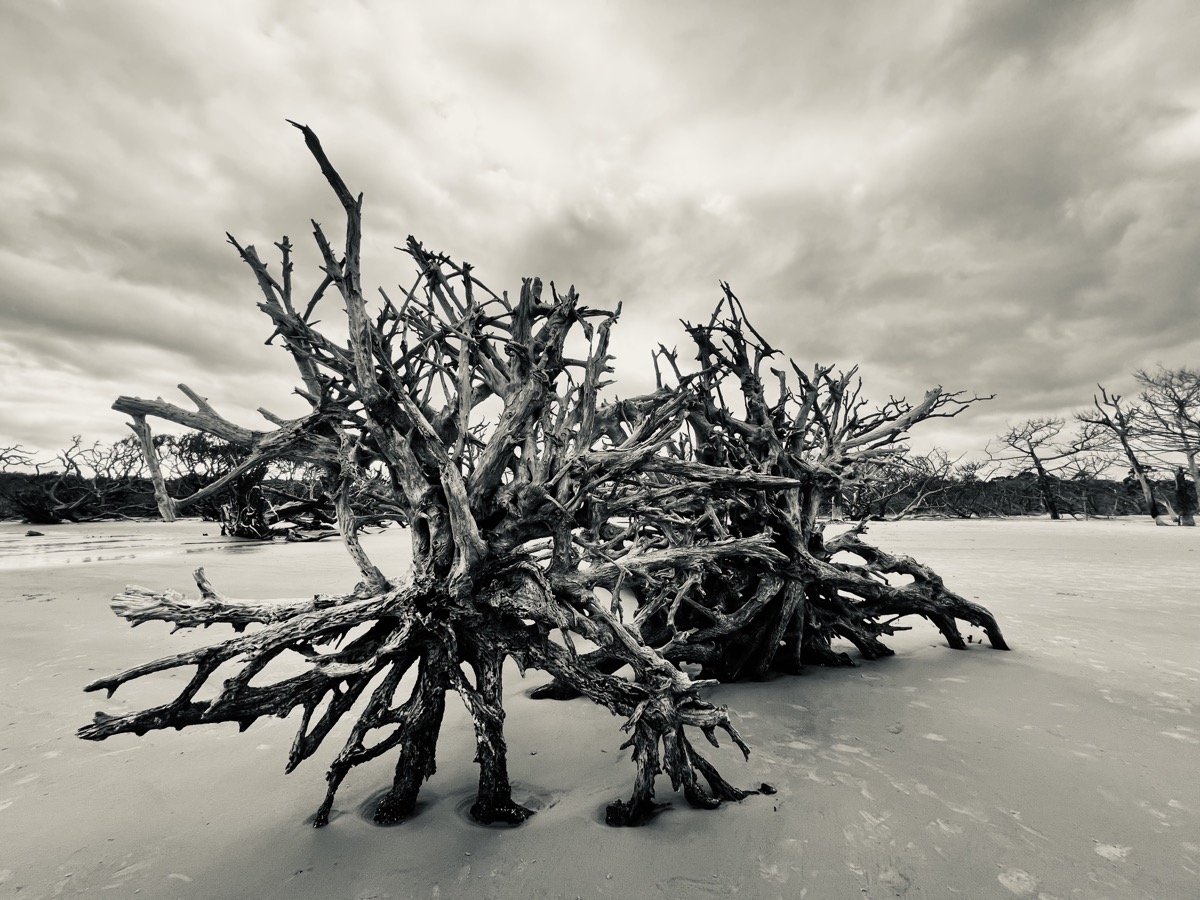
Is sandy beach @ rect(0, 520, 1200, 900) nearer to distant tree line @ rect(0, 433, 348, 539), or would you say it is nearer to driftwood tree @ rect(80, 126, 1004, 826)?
driftwood tree @ rect(80, 126, 1004, 826)

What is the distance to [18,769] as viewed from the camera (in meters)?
2.59

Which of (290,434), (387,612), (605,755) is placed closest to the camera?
(387,612)

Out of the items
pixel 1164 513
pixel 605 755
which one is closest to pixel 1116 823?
pixel 605 755

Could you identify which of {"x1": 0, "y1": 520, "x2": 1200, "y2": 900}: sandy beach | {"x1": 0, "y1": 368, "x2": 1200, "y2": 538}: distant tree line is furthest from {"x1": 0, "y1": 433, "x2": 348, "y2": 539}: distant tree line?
{"x1": 0, "y1": 520, "x2": 1200, "y2": 900}: sandy beach

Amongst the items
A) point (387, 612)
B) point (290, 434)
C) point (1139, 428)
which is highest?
point (1139, 428)

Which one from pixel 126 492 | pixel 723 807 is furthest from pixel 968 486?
pixel 126 492

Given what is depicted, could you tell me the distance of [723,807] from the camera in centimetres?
234

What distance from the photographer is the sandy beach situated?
6.17 ft

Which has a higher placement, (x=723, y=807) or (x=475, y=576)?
(x=475, y=576)

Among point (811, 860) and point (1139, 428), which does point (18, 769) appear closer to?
point (811, 860)

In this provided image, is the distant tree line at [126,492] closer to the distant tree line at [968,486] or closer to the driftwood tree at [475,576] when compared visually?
the distant tree line at [968,486]

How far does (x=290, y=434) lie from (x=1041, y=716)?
15.1 feet

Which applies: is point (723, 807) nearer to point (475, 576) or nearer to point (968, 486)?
point (475, 576)

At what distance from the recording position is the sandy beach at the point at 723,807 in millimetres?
1880
